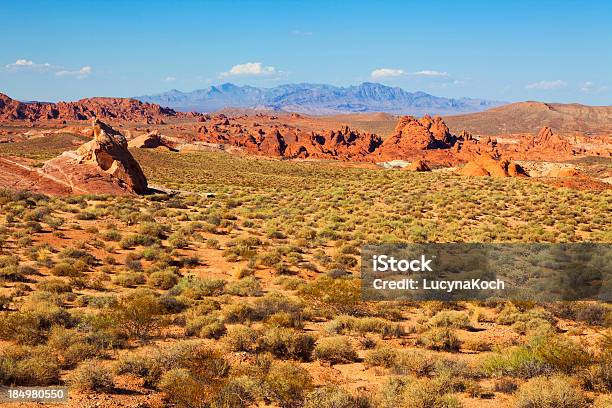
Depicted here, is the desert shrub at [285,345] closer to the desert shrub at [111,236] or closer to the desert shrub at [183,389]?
the desert shrub at [183,389]

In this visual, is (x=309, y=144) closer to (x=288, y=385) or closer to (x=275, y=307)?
(x=275, y=307)

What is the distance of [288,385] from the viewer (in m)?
6.98

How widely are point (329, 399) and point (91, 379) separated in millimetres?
3648

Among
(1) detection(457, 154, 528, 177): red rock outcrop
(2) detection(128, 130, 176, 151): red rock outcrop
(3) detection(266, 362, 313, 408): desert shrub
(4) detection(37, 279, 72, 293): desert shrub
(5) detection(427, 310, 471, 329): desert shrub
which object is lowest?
(5) detection(427, 310, 471, 329): desert shrub

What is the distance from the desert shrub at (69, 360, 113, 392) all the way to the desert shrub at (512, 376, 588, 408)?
619 cm

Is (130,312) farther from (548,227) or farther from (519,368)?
(548,227)

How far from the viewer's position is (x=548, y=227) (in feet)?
77.2

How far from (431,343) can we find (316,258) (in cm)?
813

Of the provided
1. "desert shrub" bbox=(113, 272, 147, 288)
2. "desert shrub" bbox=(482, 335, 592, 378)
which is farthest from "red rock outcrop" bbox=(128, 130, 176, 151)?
"desert shrub" bbox=(482, 335, 592, 378)

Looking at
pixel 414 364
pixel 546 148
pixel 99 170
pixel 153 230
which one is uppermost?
pixel 546 148

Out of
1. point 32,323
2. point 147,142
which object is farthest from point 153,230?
point 147,142

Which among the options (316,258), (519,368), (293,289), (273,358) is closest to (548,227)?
(316,258)

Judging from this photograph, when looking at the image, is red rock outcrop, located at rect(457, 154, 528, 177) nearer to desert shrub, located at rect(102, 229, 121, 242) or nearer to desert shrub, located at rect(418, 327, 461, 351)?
desert shrub, located at rect(102, 229, 121, 242)

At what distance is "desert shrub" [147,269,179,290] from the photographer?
516 inches
